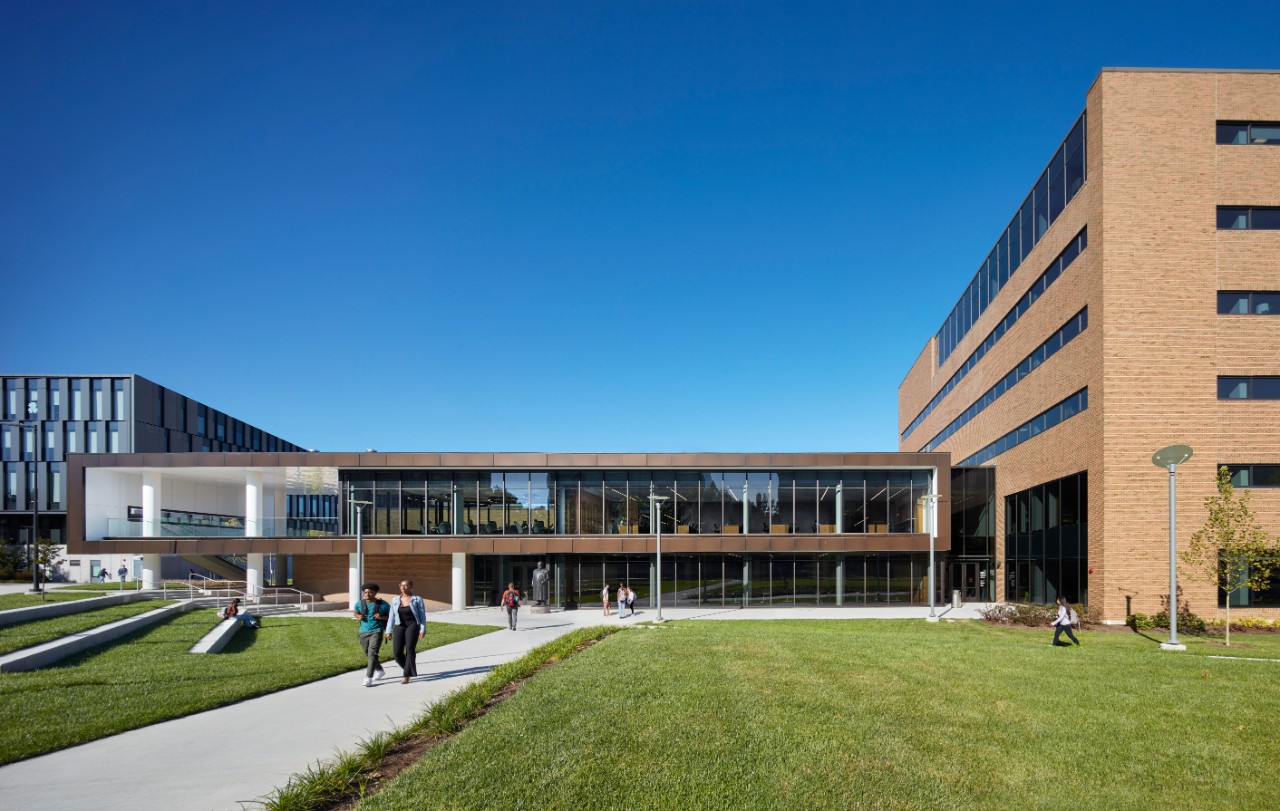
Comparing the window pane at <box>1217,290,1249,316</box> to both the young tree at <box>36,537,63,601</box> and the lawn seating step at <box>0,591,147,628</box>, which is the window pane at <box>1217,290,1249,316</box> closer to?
the lawn seating step at <box>0,591,147,628</box>

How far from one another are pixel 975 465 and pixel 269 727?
4034cm

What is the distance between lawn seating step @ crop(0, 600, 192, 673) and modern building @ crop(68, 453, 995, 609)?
36.1 feet

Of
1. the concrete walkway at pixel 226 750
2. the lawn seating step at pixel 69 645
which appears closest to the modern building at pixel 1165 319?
the concrete walkway at pixel 226 750

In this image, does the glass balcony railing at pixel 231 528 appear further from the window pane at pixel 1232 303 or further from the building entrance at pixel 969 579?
the window pane at pixel 1232 303

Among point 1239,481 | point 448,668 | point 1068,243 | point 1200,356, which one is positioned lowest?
point 448,668

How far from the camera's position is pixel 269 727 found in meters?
10.5

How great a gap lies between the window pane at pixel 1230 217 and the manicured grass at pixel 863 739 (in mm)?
19385

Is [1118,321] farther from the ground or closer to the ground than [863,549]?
farther from the ground

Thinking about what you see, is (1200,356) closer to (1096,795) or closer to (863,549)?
(863,549)

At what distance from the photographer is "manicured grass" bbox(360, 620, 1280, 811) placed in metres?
7.41

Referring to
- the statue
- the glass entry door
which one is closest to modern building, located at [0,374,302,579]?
the statue

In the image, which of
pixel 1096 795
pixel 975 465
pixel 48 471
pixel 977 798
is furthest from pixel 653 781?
pixel 48 471

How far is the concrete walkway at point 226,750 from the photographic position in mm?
7570

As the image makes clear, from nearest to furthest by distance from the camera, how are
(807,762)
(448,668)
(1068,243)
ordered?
(807,762)
(448,668)
(1068,243)
